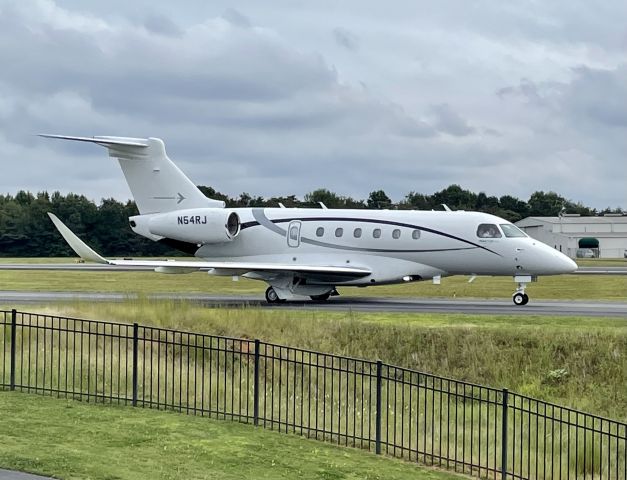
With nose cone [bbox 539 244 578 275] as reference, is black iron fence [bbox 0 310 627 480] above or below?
below

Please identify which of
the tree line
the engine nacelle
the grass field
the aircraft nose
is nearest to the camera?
the grass field

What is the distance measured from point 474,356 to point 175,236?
614 inches

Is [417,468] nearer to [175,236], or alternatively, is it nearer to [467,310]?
[467,310]

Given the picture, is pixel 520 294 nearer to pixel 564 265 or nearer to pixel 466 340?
pixel 564 265

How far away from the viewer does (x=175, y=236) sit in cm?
3516

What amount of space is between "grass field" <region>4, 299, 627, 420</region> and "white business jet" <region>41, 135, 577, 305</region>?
468 centimetres

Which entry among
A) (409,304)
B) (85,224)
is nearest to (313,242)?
(409,304)

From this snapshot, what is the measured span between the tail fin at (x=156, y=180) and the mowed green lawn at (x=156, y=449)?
2131 cm

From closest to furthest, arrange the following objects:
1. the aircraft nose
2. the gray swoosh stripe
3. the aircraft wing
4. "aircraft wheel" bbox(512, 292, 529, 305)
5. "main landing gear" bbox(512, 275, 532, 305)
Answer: the aircraft nose
"main landing gear" bbox(512, 275, 532, 305)
the aircraft wing
"aircraft wheel" bbox(512, 292, 529, 305)
the gray swoosh stripe

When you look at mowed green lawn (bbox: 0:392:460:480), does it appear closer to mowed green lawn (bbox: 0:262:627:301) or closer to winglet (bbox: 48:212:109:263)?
winglet (bbox: 48:212:109:263)

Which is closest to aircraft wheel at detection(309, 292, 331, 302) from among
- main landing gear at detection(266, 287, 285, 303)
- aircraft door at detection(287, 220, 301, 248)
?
main landing gear at detection(266, 287, 285, 303)

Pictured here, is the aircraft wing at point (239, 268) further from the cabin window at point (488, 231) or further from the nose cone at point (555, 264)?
the nose cone at point (555, 264)

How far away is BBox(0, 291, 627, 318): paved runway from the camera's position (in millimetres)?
28531

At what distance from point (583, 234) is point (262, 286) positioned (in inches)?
3407
